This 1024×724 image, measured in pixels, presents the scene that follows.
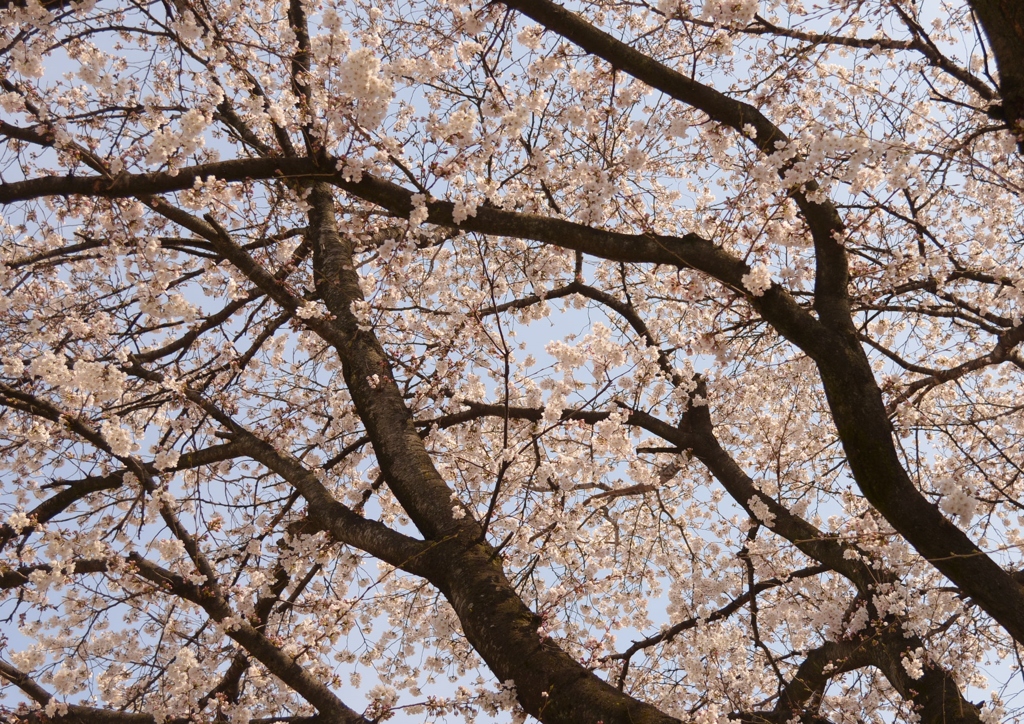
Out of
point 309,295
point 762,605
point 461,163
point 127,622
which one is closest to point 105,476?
point 309,295

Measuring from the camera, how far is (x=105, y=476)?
4.66 metres

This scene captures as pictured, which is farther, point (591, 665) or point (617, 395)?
point (617, 395)

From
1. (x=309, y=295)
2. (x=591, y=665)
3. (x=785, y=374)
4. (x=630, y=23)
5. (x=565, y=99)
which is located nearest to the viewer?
(x=591, y=665)

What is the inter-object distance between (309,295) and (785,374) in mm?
5188

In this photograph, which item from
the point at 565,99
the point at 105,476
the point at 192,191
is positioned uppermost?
the point at 565,99

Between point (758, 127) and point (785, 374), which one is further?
point (785, 374)

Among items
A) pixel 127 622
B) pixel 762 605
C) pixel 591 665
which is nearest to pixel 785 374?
pixel 762 605

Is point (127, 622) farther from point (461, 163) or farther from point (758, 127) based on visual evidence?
point (758, 127)

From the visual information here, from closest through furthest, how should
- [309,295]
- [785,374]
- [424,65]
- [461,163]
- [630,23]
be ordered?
[461,163], [424,65], [309,295], [630,23], [785,374]

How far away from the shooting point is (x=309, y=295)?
5.41m

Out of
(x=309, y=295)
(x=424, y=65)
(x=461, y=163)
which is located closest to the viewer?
(x=461, y=163)

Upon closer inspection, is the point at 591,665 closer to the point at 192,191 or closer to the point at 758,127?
the point at 758,127

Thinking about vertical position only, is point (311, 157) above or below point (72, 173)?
below

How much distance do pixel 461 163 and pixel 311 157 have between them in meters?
1.00
